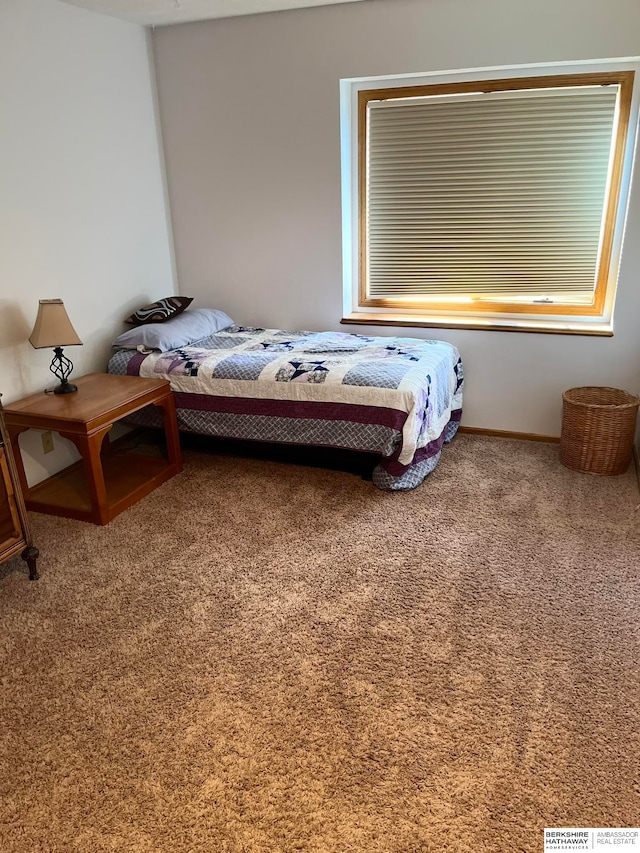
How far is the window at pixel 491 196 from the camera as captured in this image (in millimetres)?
3152

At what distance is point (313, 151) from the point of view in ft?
11.7

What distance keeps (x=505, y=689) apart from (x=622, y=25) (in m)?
2.97

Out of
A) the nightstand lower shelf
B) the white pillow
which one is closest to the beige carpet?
the nightstand lower shelf

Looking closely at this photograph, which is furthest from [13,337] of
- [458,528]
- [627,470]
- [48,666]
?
[627,470]

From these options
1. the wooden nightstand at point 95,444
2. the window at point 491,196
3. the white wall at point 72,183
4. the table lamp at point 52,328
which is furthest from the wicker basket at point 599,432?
the white wall at point 72,183

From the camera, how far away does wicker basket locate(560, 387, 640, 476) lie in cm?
299

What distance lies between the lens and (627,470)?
315 cm

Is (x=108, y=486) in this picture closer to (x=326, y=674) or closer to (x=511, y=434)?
(x=326, y=674)

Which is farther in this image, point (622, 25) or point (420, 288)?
point (420, 288)

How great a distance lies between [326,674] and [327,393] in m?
1.41

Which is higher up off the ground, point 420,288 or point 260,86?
point 260,86

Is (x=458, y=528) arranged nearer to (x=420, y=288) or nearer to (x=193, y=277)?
(x=420, y=288)

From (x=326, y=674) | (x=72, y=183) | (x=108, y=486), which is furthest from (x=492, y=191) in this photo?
(x=326, y=674)

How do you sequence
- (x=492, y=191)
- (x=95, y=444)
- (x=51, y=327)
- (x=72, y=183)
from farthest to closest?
(x=492, y=191)
(x=72, y=183)
(x=51, y=327)
(x=95, y=444)
